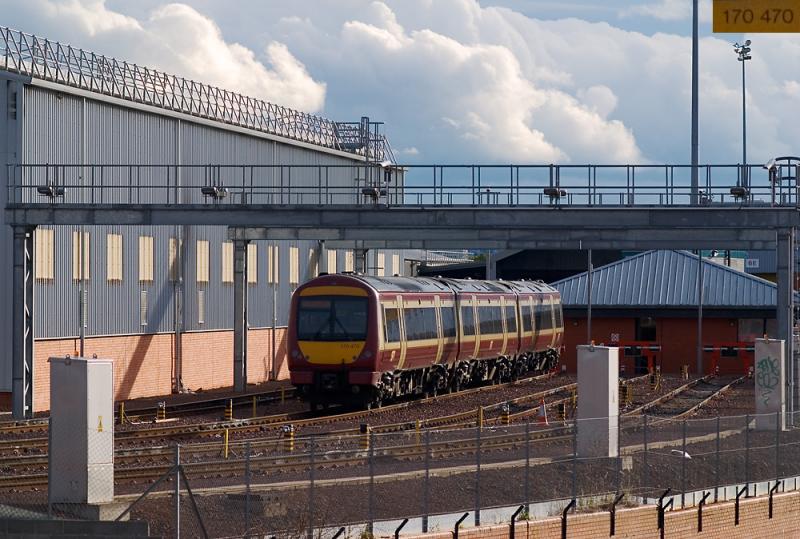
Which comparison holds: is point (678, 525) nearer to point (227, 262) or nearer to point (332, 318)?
point (332, 318)

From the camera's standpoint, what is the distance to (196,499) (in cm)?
1667

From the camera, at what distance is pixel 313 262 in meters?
59.0

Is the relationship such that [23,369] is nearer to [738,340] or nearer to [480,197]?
[480,197]

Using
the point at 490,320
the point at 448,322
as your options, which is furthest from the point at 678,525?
the point at 490,320

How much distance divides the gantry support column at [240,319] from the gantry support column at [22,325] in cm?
1033

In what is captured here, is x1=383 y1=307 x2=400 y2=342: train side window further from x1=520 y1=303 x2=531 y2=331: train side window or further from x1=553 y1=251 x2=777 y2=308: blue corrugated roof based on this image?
x1=553 y1=251 x2=777 y2=308: blue corrugated roof

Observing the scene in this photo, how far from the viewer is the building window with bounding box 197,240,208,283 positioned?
4806 cm

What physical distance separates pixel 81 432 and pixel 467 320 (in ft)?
84.4

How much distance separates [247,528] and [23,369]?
20.9 m

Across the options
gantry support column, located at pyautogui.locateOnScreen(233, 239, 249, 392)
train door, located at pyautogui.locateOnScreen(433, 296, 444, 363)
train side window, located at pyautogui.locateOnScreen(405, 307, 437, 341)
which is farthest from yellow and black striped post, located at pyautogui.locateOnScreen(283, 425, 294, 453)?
gantry support column, located at pyautogui.locateOnScreen(233, 239, 249, 392)

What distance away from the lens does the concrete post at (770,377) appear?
106 ft

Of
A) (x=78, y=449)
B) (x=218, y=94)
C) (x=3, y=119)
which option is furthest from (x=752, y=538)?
(x=218, y=94)

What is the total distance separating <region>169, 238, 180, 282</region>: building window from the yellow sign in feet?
98.4

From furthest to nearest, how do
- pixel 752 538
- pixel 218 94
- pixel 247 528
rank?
1. pixel 218 94
2. pixel 752 538
3. pixel 247 528
